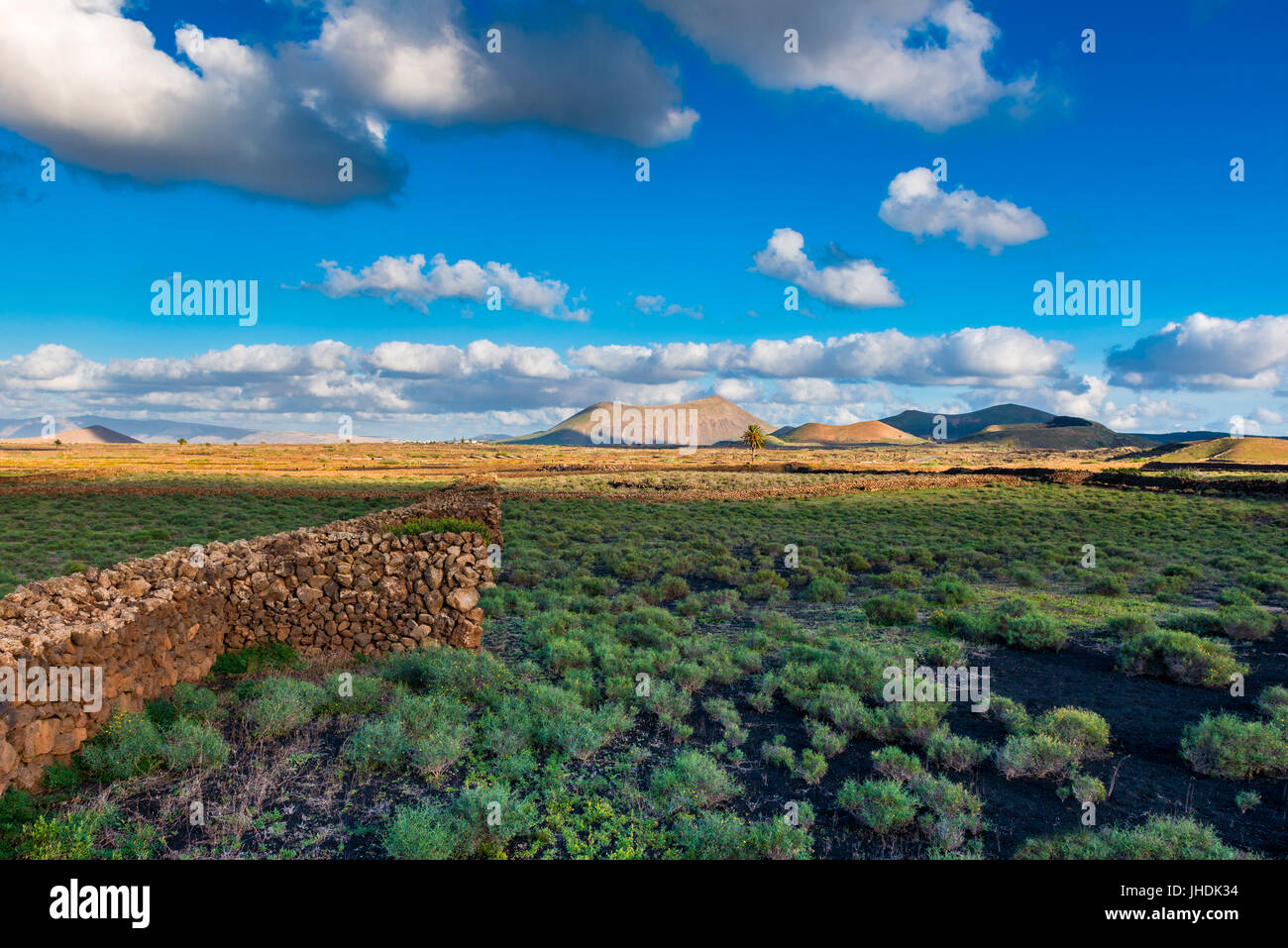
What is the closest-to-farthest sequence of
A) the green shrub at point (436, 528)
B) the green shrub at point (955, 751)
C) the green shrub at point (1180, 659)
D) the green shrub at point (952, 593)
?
the green shrub at point (955, 751), the green shrub at point (1180, 659), the green shrub at point (436, 528), the green shrub at point (952, 593)

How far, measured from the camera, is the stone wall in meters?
7.12

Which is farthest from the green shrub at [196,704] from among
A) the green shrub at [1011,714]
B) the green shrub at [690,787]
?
the green shrub at [1011,714]

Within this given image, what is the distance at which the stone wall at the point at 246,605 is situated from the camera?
7.12 metres

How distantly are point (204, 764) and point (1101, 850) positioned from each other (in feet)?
26.6

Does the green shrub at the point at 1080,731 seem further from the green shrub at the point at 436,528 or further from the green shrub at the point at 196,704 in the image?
the green shrub at the point at 196,704

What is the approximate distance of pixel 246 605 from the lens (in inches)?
382

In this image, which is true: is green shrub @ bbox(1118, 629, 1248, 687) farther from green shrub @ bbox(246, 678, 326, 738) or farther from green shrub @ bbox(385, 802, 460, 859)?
green shrub @ bbox(246, 678, 326, 738)

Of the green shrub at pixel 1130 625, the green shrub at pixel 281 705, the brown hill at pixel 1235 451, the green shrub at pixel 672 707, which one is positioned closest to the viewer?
the green shrub at pixel 281 705

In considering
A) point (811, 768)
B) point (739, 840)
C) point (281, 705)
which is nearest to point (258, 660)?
point (281, 705)

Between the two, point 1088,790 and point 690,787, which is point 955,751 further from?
point 690,787

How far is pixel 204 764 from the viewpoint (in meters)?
6.25
